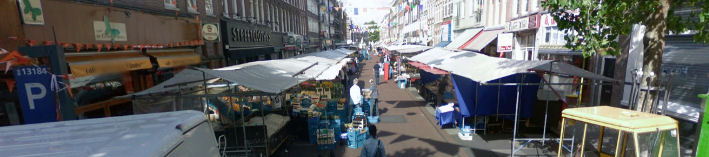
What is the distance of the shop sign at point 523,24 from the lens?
44.5 feet

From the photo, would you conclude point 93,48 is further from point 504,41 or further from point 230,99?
point 504,41

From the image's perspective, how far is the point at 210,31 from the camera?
42.1 ft

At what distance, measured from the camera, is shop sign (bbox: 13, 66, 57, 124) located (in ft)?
13.3

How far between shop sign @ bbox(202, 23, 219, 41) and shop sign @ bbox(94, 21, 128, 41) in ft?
13.5

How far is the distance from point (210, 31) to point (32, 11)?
7.07 meters

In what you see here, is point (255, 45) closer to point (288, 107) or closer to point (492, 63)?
point (288, 107)

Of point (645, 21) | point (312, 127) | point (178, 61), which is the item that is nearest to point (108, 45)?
point (178, 61)

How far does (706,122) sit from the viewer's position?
426 cm

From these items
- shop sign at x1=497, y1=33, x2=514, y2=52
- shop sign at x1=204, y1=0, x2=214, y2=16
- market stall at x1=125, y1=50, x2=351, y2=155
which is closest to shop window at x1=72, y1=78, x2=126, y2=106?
market stall at x1=125, y1=50, x2=351, y2=155

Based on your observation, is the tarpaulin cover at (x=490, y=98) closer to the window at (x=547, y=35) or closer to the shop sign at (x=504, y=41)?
the shop sign at (x=504, y=41)

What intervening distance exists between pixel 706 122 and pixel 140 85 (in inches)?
534

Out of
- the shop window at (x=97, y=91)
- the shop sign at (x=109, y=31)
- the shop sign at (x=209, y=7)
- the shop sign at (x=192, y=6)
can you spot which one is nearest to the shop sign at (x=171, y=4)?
the shop sign at (x=192, y=6)

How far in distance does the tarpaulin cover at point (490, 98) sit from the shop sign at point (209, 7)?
39.7ft

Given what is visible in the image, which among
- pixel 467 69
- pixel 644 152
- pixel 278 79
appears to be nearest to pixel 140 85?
pixel 278 79
